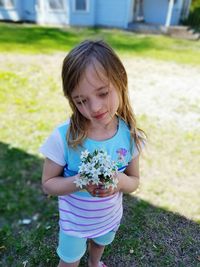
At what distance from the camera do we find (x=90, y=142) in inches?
54.1

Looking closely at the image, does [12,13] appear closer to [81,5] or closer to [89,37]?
[81,5]

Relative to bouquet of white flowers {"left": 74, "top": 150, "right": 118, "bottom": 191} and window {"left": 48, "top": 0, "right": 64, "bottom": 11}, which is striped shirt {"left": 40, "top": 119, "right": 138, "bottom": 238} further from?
window {"left": 48, "top": 0, "right": 64, "bottom": 11}

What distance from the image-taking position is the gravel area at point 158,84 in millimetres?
4875

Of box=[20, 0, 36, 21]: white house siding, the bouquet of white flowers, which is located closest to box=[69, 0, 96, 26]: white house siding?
box=[20, 0, 36, 21]: white house siding

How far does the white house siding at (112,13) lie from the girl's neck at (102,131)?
45.6ft

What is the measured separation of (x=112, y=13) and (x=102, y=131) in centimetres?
1399

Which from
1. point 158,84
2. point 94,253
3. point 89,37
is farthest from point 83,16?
point 94,253

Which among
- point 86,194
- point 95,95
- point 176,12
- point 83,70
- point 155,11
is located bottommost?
point 155,11

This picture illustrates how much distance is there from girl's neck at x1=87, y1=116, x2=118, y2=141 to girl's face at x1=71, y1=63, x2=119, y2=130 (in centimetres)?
7

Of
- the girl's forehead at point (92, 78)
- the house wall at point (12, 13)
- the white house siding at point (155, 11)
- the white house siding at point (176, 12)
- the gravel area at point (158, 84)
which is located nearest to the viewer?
the girl's forehead at point (92, 78)

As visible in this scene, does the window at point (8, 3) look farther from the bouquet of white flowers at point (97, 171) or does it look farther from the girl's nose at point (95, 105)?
the bouquet of white flowers at point (97, 171)

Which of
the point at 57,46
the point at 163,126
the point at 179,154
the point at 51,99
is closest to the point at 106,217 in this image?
the point at 179,154

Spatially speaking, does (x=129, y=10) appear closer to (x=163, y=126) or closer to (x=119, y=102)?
(x=163, y=126)

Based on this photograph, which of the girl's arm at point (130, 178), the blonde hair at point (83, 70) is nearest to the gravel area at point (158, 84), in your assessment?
the girl's arm at point (130, 178)
